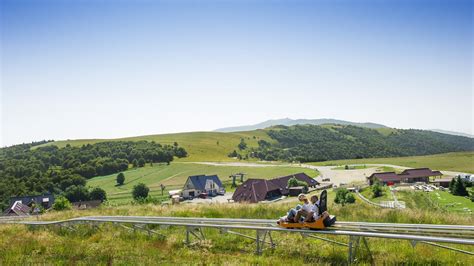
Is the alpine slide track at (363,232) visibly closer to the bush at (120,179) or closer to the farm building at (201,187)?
the farm building at (201,187)

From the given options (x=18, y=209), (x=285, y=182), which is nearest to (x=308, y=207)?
(x=18, y=209)

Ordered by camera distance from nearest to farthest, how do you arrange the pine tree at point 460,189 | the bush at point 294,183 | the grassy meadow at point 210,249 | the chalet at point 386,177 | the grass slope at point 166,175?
the grassy meadow at point 210,249
the pine tree at point 460,189
the bush at point 294,183
the chalet at point 386,177
the grass slope at point 166,175

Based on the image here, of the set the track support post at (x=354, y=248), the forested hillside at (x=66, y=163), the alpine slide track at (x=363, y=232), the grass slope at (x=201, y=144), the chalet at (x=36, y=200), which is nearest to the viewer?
the alpine slide track at (x=363, y=232)

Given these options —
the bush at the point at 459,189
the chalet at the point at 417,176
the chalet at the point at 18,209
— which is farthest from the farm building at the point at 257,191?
the chalet at the point at 417,176

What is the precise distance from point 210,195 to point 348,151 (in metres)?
130

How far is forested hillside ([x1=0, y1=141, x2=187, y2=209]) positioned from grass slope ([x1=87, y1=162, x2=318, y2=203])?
587 centimetres

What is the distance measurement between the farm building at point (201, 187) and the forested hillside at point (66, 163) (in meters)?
23.4

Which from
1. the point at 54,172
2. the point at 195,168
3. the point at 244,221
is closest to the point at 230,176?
the point at 195,168

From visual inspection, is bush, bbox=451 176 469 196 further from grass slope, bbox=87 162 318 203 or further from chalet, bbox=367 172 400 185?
grass slope, bbox=87 162 318 203

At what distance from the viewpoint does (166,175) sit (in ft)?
330

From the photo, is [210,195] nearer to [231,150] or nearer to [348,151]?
[231,150]

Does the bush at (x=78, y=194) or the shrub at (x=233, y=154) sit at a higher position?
the shrub at (x=233, y=154)

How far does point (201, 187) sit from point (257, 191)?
16803 millimetres

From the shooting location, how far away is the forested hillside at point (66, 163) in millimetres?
94125
